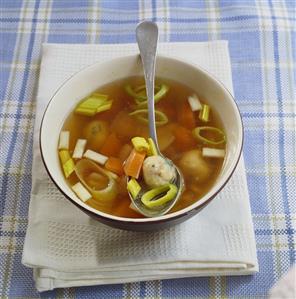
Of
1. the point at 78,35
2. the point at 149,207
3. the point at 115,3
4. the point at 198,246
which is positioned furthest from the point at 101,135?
the point at 115,3

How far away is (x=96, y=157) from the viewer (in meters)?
1.15

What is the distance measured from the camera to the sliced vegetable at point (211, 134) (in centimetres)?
115

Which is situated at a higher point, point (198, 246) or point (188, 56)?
point (188, 56)

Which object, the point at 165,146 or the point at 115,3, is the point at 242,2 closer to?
the point at 115,3

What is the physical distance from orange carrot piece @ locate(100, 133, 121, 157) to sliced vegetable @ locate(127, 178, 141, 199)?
0.10 metres

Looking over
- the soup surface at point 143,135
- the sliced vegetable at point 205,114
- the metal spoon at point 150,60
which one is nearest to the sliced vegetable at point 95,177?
the soup surface at point 143,135

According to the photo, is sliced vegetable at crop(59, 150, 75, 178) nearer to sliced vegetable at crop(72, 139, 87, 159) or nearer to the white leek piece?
sliced vegetable at crop(72, 139, 87, 159)

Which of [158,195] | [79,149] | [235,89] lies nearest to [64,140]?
[79,149]

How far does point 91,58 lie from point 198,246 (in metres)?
0.63

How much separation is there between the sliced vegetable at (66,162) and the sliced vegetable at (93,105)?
4.8 inches

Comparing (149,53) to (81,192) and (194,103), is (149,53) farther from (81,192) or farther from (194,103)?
(81,192)

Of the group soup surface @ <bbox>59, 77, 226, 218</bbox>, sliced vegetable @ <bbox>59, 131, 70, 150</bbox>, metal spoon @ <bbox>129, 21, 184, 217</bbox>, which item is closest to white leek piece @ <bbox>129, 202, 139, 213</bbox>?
soup surface @ <bbox>59, 77, 226, 218</bbox>

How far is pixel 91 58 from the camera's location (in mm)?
1435

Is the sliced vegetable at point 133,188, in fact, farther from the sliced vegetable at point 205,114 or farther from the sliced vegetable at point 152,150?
the sliced vegetable at point 205,114
